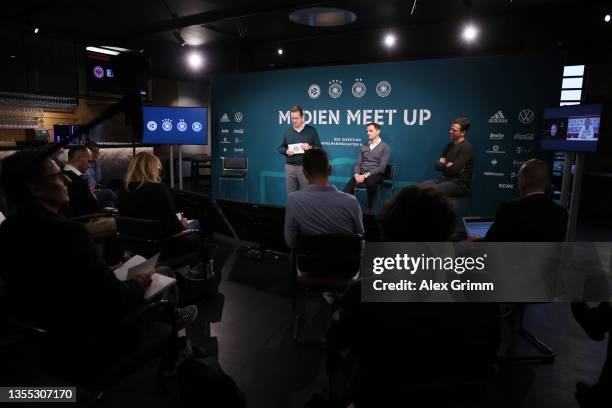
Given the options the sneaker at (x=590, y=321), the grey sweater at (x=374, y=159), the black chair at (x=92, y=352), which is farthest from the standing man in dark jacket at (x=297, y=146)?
the black chair at (x=92, y=352)

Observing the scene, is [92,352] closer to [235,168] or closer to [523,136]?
[523,136]

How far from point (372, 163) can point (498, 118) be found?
6.41 feet

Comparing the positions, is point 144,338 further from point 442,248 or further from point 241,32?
point 241,32

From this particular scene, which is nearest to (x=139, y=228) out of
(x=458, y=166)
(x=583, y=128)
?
(x=458, y=166)

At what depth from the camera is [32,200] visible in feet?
5.04

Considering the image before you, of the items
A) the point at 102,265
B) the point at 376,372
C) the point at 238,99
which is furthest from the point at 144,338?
the point at 238,99

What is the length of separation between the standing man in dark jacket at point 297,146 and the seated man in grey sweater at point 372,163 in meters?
0.78

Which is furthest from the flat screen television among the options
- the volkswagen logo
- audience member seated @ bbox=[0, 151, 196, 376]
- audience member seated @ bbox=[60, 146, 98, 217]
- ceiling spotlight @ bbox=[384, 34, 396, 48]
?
ceiling spotlight @ bbox=[384, 34, 396, 48]

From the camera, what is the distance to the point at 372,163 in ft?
21.0

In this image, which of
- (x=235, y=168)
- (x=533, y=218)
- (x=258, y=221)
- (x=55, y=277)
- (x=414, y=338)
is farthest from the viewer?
(x=235, y=168)

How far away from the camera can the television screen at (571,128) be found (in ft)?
14.2

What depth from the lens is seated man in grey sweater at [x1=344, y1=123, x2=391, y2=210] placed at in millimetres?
6273

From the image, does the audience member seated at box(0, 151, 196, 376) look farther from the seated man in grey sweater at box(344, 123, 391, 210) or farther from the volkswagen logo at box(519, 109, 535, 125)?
the volkswagen logo at box(519, 109, 535, 125)

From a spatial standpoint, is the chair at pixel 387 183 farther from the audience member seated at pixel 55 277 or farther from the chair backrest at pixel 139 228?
the audience member seated at pixel 55 277
